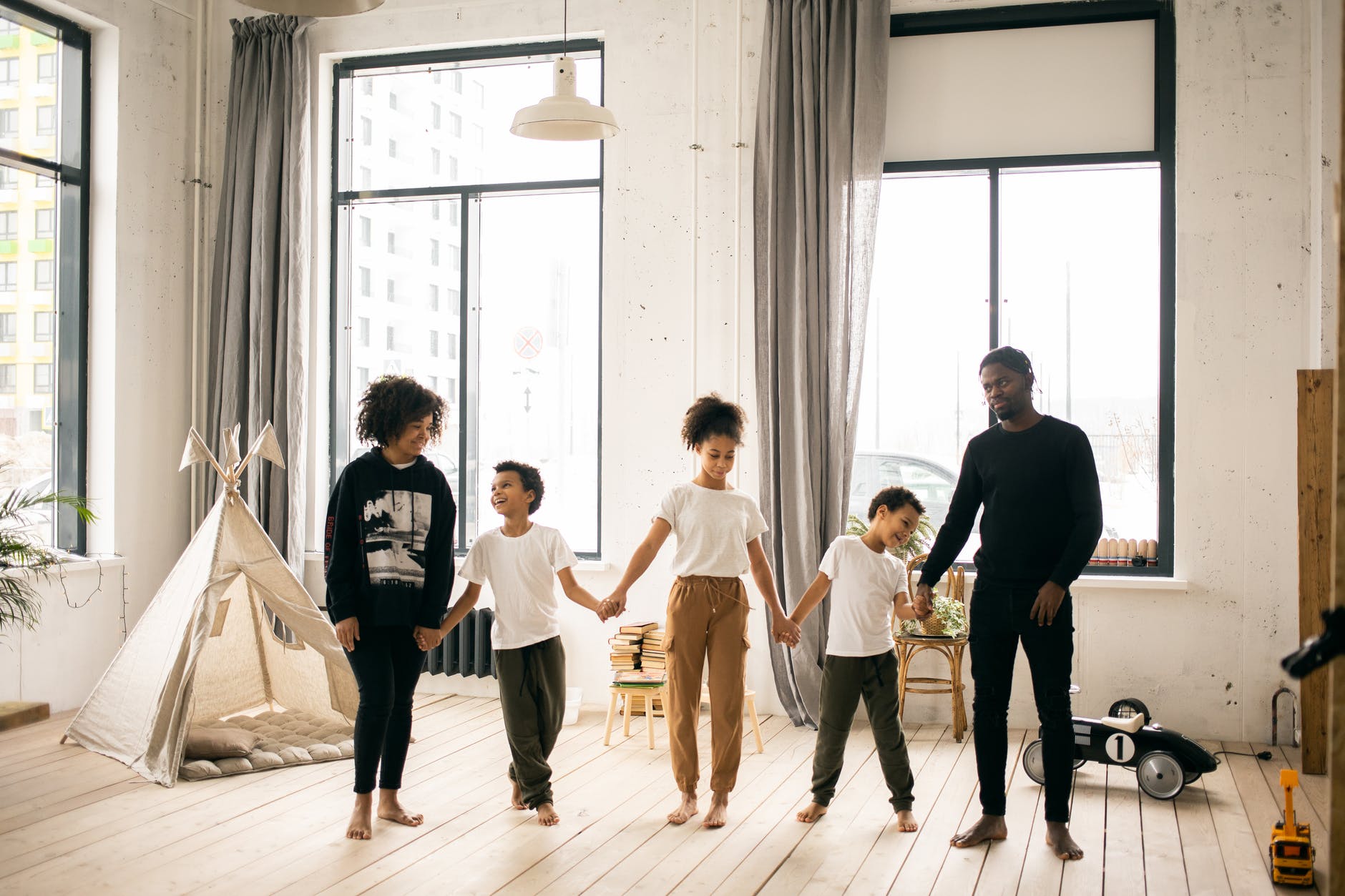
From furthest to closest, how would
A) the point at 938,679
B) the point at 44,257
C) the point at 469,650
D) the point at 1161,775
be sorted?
the point at 469,650 → the point at 44,257 → the point at 938,679 → the point at 1161,775

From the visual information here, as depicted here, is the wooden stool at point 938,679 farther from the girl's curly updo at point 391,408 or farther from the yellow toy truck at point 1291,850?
the girl's curly updo at point 391,408

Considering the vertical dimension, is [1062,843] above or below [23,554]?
below

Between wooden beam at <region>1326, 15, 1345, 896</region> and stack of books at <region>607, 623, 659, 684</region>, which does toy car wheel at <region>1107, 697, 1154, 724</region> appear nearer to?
stack of books at <region>607, 623, 659, 684</region>

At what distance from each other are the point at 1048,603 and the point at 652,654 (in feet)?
7.19

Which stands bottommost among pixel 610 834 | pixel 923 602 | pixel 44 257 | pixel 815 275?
pixel 610 834

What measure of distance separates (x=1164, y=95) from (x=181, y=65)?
500cm

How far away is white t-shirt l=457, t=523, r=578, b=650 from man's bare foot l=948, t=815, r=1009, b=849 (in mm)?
1399

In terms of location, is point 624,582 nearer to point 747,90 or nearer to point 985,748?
point 985,748

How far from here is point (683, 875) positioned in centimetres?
315

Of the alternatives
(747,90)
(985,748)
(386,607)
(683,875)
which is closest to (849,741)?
(985,748)

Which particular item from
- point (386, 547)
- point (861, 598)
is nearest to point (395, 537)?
point (386, 547)

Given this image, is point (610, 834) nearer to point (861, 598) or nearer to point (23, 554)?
point (861, 598)

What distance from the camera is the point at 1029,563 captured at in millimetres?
3250

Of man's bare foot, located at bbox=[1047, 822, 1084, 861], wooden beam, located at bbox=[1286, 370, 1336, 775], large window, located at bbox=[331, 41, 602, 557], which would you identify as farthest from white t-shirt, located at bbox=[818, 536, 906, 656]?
large window, located at bbox=[331, 41, 602, 557]
